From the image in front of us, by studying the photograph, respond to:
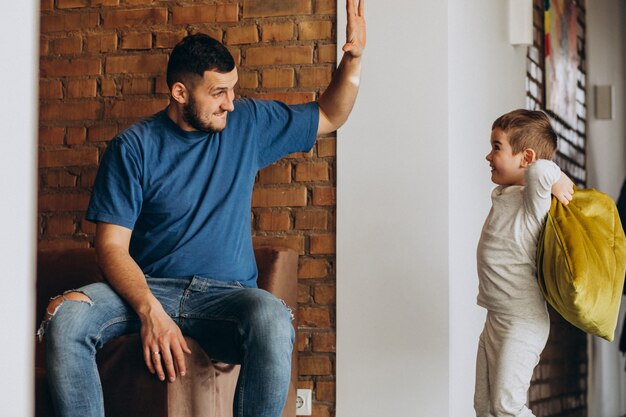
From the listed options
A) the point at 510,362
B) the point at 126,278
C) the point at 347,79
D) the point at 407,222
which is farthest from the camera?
the point at 407,222

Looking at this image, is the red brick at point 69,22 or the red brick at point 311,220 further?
the red brick at point 69,22

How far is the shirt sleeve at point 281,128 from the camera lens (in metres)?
2.74

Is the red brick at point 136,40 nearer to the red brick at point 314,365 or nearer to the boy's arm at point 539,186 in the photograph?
the red brick at point 314,365

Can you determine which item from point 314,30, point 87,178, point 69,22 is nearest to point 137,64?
point 69,22

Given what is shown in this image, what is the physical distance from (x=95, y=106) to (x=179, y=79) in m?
0.87

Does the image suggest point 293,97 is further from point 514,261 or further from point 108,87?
point 514,261

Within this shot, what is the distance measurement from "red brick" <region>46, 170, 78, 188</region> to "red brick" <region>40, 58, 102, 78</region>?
1.25ft

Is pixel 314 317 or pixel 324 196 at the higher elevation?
pixel 324 196

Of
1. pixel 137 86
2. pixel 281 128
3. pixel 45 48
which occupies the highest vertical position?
pixel 45 48

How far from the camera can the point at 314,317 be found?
315 cm

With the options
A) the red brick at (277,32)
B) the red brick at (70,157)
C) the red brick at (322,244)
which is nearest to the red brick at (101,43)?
the red brick at (70,157)

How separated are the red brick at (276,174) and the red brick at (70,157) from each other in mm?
679

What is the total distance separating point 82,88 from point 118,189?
106cm

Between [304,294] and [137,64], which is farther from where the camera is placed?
[137,64]
